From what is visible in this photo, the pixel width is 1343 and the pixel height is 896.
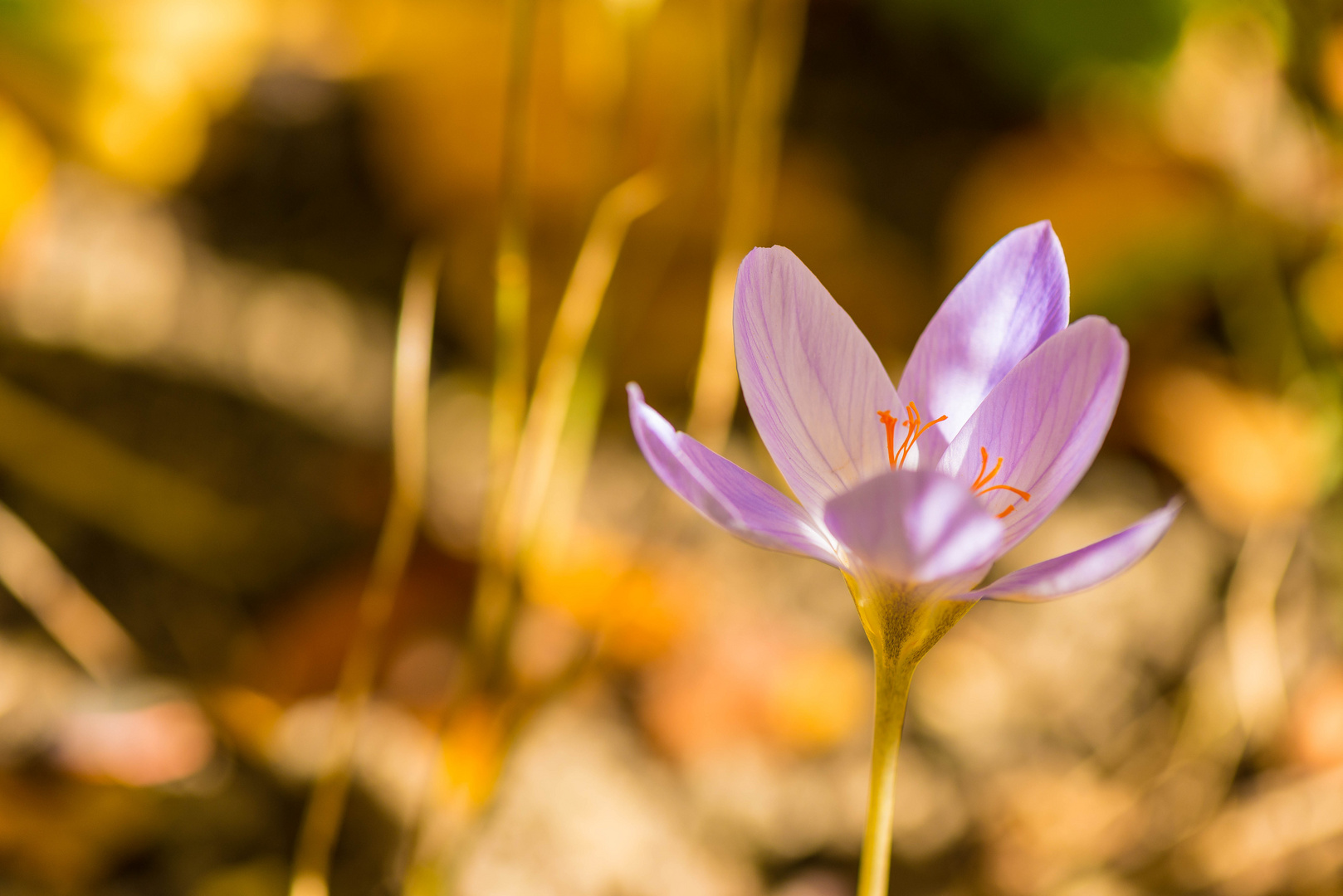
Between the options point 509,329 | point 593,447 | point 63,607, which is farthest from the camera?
point 593,447

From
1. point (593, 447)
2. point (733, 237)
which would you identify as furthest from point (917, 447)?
point (593, 447)

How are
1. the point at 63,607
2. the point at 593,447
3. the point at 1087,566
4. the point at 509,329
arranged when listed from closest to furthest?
the point at 1087,566 < the point at 509,329 < the point at 63,607 < the point at 593,447

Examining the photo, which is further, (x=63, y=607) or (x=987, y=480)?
(x=63, y=607)

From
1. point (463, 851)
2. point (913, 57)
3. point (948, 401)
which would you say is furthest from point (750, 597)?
point (913, 57)

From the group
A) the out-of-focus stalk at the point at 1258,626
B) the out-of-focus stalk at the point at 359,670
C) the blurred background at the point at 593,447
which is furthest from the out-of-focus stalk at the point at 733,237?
the out-of-focus stalk at the point at 1258,626

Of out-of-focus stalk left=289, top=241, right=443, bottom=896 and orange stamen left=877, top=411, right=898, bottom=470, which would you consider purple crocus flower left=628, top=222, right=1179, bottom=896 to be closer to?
orange stamen left=877, top=411, right=898, bottom=470

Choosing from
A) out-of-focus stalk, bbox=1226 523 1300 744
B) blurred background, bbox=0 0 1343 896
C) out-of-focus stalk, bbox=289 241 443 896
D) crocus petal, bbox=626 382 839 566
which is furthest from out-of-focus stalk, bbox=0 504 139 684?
out-of-focus stalk, bbox=1226 523 1300 744

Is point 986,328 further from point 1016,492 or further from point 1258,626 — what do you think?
point 1258,626
